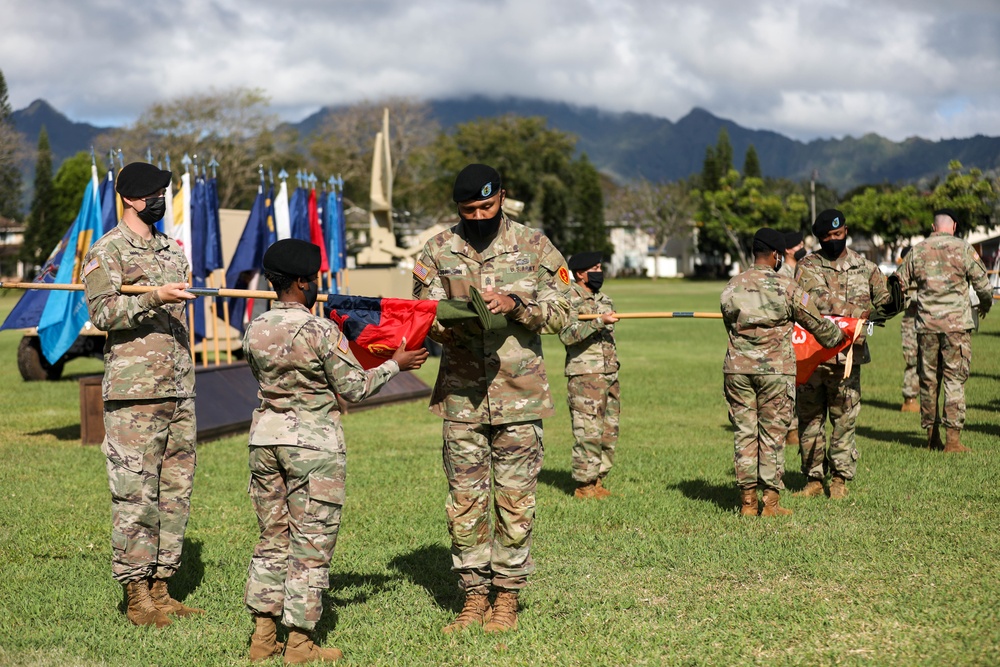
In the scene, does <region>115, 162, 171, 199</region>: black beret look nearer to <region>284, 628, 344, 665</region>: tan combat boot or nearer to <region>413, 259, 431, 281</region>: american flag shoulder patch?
<region>413, 259, 431, 281</region>: american flag shoulder patch

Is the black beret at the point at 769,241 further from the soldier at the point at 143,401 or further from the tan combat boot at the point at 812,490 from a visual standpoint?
the soldier at the point at 143,401

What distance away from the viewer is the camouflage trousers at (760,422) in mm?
8328

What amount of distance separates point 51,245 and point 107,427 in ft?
252

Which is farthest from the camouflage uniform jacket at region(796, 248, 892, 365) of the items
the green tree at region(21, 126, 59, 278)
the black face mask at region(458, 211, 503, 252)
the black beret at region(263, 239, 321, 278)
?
the green tree at region(21, 126, 59, 278)

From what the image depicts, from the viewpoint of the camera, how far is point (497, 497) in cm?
593

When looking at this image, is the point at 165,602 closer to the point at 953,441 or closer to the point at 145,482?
the point at 145,482

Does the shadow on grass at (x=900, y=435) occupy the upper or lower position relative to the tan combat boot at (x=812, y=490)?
lower

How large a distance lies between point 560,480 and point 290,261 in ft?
18.1

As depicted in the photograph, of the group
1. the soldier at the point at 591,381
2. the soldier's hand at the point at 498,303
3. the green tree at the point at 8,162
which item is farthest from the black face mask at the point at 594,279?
the green tree at the point at 8,162

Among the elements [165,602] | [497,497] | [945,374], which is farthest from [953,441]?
[165,602]

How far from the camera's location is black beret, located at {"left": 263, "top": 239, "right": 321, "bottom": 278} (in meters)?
5.25

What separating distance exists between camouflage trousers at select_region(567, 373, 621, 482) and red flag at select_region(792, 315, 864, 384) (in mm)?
1617

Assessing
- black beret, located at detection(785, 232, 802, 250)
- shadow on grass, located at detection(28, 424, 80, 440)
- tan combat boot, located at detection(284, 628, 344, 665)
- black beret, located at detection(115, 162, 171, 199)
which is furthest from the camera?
shadow on grass, located at detection(28, 424, 80, 440)

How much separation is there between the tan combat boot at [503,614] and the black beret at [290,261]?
82.9 inches
